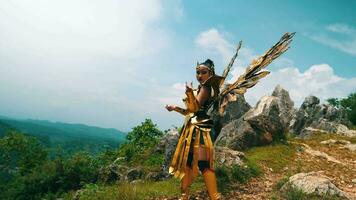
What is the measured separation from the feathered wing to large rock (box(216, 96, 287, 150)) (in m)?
8.98

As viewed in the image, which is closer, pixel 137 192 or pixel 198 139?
pixel 198 139

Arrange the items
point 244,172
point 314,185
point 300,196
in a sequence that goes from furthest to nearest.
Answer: point 244,172, point 314,185, point 300,196

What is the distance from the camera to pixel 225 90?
24.3 ft

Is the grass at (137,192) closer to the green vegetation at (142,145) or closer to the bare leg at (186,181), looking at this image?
the bare leg at (186,181)

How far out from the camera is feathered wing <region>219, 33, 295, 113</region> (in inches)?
291

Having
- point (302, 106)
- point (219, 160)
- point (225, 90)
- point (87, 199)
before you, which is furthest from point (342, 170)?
point (302, 106)

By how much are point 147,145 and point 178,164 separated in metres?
13.8

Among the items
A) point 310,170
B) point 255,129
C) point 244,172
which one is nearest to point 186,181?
point 244,172

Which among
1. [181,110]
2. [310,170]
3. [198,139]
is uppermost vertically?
[181,110]

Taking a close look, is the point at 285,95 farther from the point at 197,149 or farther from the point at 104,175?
the point at 197,149

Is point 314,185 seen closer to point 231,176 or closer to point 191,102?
point 231,176

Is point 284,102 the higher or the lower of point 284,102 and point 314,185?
the higher

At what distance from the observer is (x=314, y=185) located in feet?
30.8

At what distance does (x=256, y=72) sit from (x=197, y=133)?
73.2 inches
